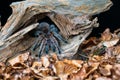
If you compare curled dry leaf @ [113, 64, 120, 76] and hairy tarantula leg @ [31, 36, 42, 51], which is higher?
hairy tarantula leg @ [31, 36, 42, 51]

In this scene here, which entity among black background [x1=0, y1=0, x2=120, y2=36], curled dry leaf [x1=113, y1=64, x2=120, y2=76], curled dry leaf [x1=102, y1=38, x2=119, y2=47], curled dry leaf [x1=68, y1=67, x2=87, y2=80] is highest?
black background [x1=0, y1=0, x2=120, y2=36]

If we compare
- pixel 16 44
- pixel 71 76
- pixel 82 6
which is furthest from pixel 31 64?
pixel 82 6

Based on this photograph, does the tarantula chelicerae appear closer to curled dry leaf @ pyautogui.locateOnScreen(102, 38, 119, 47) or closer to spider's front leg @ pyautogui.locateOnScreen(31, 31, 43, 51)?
spider's front leg @ pyautogui.locateOnScreen(31, 31, 43, 51)

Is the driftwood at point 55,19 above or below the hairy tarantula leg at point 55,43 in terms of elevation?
above

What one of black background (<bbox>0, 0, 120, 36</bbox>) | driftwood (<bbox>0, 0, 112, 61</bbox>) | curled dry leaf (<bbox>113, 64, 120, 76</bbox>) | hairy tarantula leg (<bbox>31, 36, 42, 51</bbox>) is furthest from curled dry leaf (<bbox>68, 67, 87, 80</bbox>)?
black background (<bbox>0, 0, 120, 36</bbox>)

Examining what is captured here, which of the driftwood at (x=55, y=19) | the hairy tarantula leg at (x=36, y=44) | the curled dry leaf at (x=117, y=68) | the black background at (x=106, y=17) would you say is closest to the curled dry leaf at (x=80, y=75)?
the curled dry leaf at (x=117, y=68)

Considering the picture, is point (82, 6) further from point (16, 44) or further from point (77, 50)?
point (16, 44)

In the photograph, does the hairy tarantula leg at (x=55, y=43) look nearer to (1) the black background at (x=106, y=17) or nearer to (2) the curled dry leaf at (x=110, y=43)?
(2) the curled dry leaf at (x=110, y=43)
